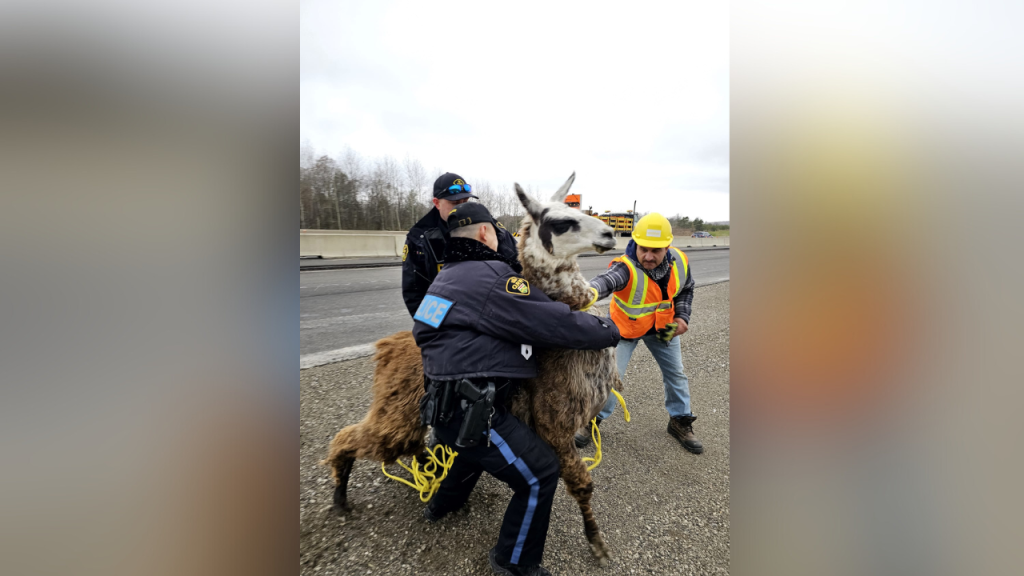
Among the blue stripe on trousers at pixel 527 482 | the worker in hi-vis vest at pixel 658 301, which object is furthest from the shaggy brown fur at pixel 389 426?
the worker in hi-vis vest at pixel 658 301

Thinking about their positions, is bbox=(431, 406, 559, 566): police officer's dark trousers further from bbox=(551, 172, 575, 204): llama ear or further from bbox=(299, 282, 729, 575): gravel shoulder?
bbox=(551, 172, 575, 204): llama ear

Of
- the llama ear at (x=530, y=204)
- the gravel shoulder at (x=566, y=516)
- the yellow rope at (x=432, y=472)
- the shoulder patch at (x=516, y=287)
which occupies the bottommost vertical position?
the gravel shoulder at (x=566, y=516)

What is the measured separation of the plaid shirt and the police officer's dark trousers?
135 centimetres

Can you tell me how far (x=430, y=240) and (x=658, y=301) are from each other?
2014 mm

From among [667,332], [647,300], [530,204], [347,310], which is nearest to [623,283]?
[647,300]

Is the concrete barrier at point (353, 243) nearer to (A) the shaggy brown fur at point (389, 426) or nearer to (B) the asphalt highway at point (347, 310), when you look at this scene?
(B) the asphalt highway at point (347, 310)

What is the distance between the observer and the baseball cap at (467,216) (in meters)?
2.10

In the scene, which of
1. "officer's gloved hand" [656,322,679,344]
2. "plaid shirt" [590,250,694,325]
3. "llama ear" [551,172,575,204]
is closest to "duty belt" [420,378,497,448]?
"llama ear" [551,172,575,204]

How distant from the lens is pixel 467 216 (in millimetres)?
2104

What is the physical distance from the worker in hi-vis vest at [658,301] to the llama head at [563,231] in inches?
43.9

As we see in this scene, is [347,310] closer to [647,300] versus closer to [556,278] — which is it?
[647,300]
